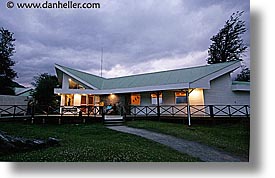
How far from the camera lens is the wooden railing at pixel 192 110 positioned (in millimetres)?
6741

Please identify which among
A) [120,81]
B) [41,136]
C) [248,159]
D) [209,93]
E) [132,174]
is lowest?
[132,174]

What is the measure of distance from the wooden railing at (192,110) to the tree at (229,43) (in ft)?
5.38

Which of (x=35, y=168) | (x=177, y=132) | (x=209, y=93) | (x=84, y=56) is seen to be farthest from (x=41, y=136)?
(x=209, y=93)

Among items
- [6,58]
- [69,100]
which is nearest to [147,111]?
[69,100]

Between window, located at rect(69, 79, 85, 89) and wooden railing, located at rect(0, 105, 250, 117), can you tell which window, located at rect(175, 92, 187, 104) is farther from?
window, located at rect(69, 79, 85, 89)

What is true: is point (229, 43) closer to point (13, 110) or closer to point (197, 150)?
point (197, 150)

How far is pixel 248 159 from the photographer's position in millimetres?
3826

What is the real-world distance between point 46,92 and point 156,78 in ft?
17.2

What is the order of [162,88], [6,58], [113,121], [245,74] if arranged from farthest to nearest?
[113,121]
[162,88]
[245,74]
[6,58]

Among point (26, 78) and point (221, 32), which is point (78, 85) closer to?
point (26, 78)

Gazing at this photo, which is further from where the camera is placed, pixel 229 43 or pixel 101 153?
pixel 229 43

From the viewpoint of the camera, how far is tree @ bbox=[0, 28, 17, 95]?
467 centimetres

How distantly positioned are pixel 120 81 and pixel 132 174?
6.28 meters

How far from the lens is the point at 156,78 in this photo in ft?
28.0
